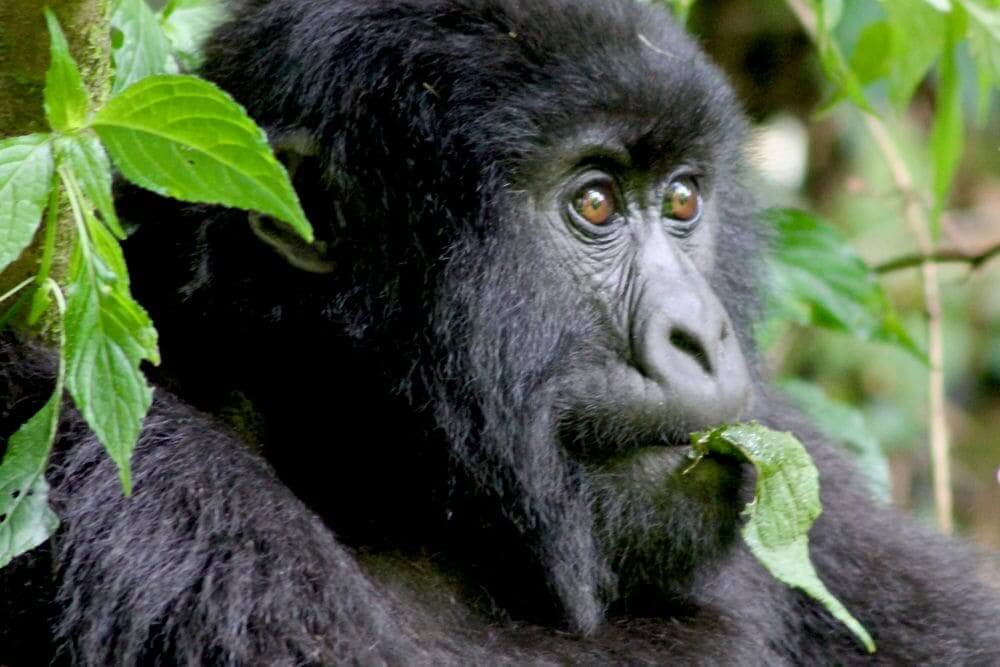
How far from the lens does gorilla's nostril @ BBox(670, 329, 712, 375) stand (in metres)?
2.71

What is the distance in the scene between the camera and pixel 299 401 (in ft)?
9.30

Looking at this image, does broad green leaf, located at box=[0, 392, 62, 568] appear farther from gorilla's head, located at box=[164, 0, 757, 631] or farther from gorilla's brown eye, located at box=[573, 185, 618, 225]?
gorilla's brown eye, located at box=[573, 185, 618, 225]

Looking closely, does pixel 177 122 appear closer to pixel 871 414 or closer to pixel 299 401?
pixel 299 401

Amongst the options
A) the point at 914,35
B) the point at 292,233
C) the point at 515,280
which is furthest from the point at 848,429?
the point at 292,233

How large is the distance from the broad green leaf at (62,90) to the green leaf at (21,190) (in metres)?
0.05

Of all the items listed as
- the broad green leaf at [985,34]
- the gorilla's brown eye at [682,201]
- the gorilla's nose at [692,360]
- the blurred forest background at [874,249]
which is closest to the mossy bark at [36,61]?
the gorilla's nose at [692,360]

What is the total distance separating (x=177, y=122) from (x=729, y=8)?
18.1ft

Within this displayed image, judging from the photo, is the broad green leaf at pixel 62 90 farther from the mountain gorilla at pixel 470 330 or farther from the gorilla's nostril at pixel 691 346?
the gorilla's nostril at pixel 691 346

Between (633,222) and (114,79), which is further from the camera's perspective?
(633,222)

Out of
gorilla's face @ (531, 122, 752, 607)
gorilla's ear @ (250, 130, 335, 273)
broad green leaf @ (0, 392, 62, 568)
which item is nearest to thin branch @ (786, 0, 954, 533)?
gorilla's face @ (531, 122, 752, 607)

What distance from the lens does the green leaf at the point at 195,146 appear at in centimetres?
193

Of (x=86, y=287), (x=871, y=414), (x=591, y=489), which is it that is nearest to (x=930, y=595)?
(x=591, y=489)

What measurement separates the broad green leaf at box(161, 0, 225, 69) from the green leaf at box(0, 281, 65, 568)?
1.16 m

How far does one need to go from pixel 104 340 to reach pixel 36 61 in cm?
52
